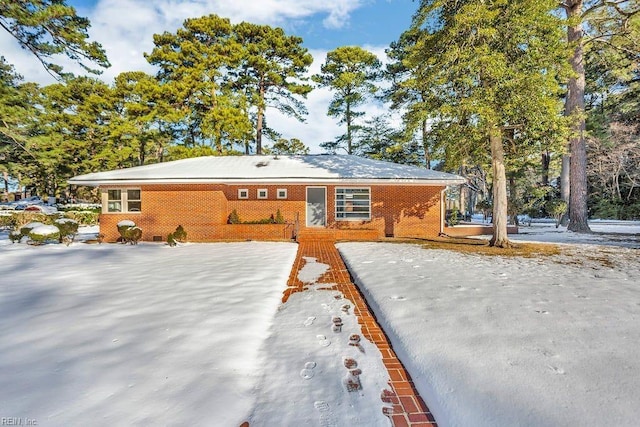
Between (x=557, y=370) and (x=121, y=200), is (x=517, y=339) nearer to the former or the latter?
(x=557, y=370)

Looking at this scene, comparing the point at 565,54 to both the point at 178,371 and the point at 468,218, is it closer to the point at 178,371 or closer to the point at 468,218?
the point at 178,371

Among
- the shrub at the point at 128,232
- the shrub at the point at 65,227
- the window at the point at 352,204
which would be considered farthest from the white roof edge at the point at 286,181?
the shrub at the point at 65,227

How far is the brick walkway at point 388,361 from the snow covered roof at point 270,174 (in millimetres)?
6495

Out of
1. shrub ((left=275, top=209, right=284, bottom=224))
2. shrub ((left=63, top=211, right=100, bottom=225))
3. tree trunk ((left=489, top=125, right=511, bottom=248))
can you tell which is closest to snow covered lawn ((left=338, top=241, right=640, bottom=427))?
tree trunk ((left=489, top=125, right=511, bottom=248))

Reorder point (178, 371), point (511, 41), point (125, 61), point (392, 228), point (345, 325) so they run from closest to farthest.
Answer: point (178, 371), point (345, 325), point (511, 41), point (392, 228), point (125, 61)

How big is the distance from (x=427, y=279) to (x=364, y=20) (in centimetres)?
1490

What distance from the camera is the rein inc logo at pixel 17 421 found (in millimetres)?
2178

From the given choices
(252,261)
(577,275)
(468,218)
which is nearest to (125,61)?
(252,261)

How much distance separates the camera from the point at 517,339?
3.30 m

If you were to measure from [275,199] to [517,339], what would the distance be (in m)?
12.1

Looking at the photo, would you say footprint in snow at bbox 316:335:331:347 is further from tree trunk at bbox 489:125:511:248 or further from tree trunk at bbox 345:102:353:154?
tree trunk at bbox 345:102:353:154

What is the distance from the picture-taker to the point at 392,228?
14.2 metres

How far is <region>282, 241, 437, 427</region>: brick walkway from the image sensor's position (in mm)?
2348

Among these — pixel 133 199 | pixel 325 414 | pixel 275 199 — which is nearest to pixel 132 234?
pixel 133 199
